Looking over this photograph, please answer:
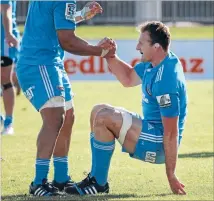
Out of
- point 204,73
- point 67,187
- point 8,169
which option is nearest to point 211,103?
point 204,73

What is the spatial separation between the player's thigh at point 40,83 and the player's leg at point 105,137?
0.38 m

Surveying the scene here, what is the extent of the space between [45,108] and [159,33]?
1.12 meters

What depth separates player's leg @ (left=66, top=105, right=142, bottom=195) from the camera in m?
7.42

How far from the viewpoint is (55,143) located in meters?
7.69

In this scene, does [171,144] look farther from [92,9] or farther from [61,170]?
[92,9]

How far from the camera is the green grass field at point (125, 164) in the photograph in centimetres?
764

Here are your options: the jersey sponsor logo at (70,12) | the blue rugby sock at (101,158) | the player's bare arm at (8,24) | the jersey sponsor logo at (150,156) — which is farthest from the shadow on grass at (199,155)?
the player's bare arm at (8,24)

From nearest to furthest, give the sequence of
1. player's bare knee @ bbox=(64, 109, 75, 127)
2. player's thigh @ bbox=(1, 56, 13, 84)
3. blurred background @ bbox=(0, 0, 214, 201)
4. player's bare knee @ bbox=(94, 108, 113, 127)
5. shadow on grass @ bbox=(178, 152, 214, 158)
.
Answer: player's bare knee @ bbox=(94, 108, 113, 127), player's bare knee @ bbox=(64, 109, 75, 127), blurred background @ bbox=(0, 0, 214, 201), shadow on grass @ bbox=(178, 152, 214, 158), player's thigh @ bbox=(1, 56, 13, 84)

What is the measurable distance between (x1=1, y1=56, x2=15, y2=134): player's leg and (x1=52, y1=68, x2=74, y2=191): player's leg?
404cm

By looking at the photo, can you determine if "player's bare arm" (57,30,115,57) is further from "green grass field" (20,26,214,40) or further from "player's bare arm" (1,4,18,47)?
"green grass field" (20,26,214,40)

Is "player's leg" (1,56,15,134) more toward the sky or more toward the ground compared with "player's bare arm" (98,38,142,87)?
more toward the ground

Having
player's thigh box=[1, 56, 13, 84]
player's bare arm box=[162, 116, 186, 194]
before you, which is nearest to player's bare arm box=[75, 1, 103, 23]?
player's bare arm box=[162, 116, 186, 194]

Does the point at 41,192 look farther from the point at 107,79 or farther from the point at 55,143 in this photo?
the point at 107,79

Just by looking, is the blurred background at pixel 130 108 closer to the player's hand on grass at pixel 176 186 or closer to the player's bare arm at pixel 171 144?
the player's hand on grass at pixel 176 186
